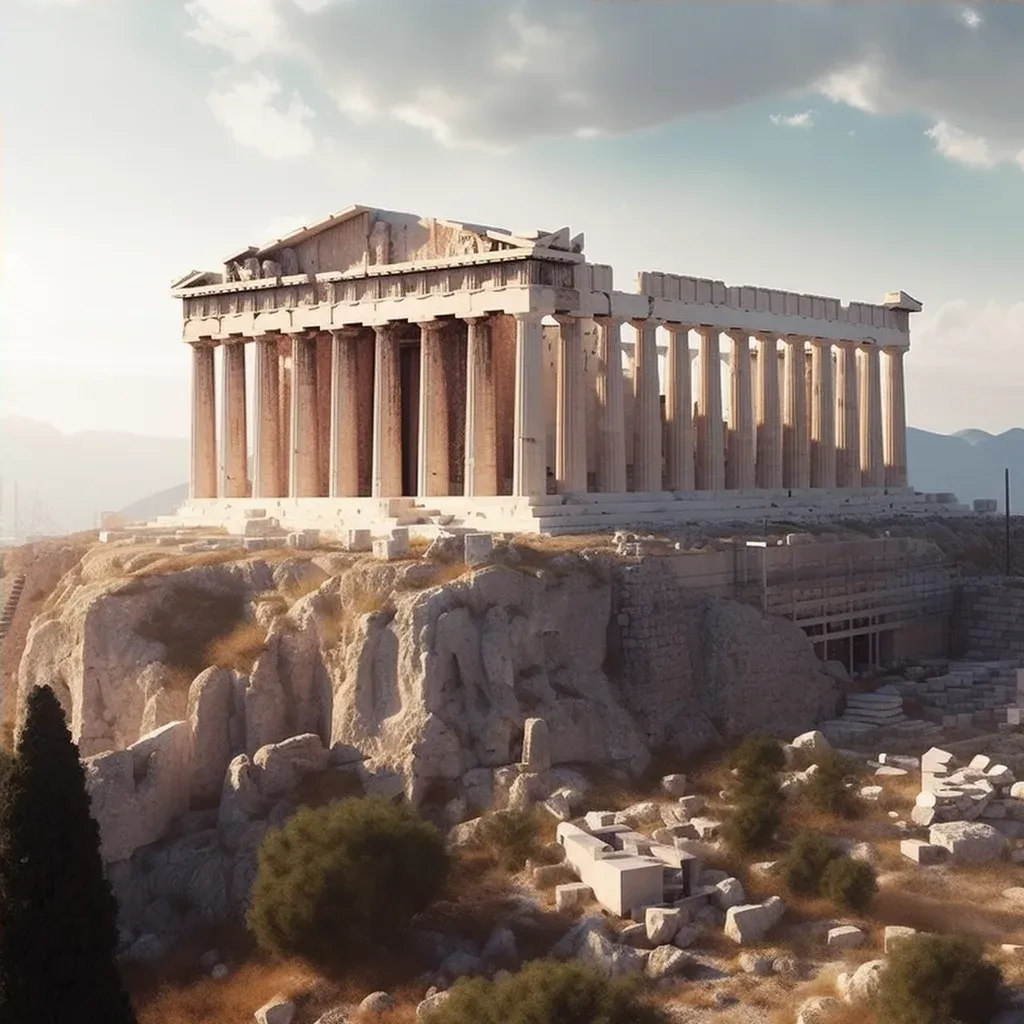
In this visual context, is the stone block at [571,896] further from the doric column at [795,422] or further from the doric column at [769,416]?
the doric column at [795,422]

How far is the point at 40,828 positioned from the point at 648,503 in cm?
2624

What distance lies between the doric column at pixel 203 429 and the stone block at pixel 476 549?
21.0 meters

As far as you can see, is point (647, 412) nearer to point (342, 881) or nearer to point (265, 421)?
point (265, 421)

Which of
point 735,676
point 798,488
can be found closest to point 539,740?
point 735,676

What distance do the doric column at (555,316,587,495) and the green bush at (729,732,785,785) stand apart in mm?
13419

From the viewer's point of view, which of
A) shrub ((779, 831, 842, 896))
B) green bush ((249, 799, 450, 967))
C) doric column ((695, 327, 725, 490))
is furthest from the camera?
doric column ((695, 327, 725, 490))

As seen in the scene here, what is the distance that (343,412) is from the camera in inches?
1785

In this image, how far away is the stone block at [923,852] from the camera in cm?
2444

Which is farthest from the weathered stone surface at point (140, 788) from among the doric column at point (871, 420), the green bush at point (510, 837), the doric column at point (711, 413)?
the doric column at point (871, 420)

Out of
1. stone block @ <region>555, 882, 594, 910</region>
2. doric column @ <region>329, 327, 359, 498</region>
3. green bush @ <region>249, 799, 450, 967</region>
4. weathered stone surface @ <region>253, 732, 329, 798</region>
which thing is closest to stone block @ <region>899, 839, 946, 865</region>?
stone block @ <region>555, 882, 594, 910</region>

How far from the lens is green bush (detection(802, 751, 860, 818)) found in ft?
88.5

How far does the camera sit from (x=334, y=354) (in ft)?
149

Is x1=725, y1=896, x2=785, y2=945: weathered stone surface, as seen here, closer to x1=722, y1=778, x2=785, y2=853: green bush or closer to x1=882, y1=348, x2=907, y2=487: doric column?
x1=722, y1=778, x2=785, y2=853: green bush

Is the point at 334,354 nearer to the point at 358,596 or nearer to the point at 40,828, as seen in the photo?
the point at 358,596
